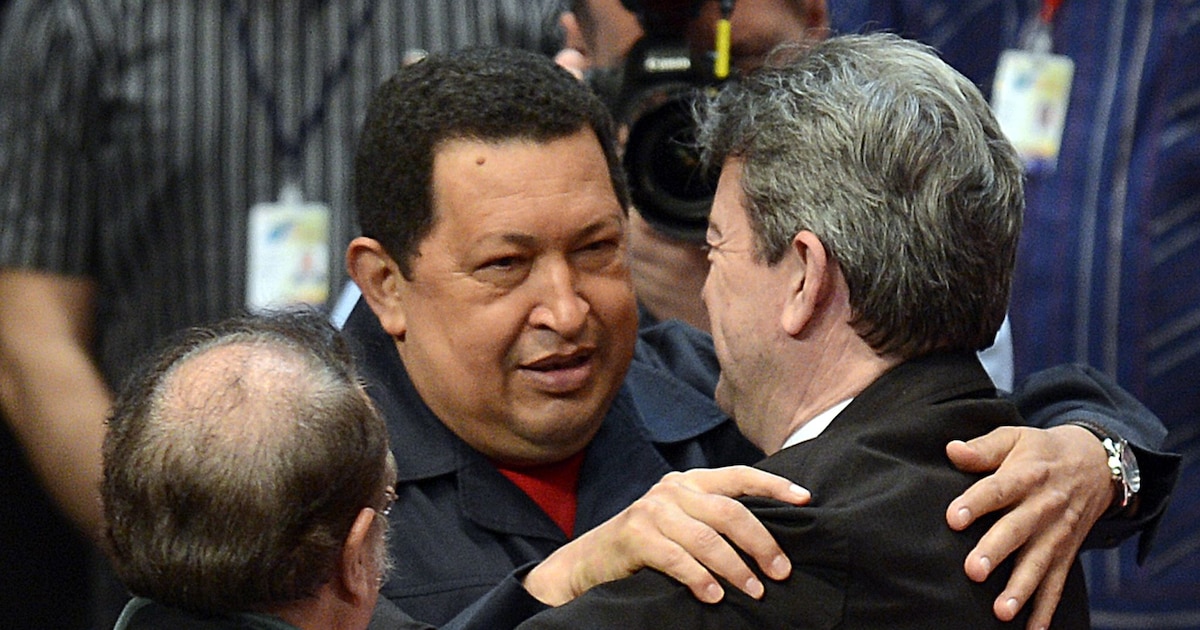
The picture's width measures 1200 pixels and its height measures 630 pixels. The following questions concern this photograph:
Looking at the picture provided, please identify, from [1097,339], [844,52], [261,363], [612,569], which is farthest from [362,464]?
[1097,339]

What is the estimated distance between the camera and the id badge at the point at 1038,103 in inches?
133

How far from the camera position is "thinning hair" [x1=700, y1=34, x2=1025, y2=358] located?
180 centimetres

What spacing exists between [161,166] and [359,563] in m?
1.69

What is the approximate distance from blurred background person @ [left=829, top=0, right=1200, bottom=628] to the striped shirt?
2.68 feet

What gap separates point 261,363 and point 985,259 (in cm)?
69

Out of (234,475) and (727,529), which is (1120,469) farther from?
(234,475)

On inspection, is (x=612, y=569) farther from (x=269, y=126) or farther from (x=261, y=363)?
(x=269, y=126)

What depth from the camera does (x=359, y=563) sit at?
5.38 feet

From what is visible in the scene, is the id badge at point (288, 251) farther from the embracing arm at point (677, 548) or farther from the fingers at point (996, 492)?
the fingers at point (996, 492)

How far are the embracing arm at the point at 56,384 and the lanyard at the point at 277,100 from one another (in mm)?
414

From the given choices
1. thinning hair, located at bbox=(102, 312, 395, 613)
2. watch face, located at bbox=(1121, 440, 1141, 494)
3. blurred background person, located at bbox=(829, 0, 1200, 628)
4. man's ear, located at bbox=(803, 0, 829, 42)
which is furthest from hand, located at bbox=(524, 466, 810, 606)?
blurred background person, located at bbox=(829, 0, 1200, 628)

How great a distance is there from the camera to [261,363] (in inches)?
63.2

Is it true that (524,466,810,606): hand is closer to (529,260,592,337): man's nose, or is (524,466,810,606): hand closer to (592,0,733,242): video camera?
(529,260,592,337): man's nose

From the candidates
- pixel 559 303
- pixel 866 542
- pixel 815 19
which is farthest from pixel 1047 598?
pixel 815 19
